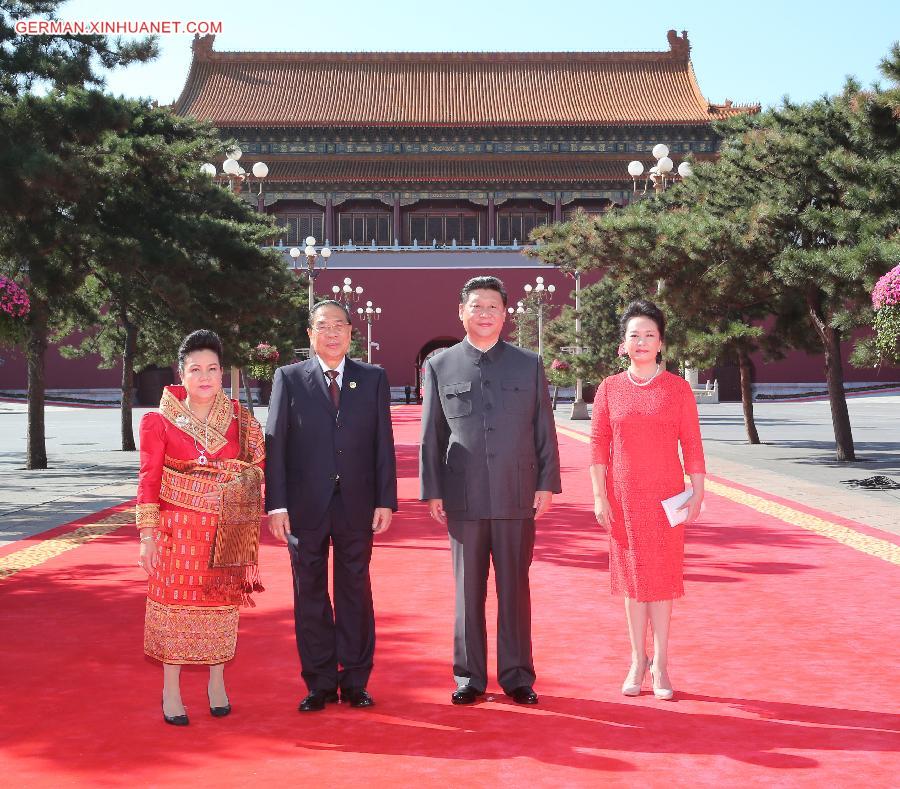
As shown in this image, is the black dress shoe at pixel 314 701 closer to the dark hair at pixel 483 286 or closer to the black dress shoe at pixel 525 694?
the black dress shoe at pixel 525 694

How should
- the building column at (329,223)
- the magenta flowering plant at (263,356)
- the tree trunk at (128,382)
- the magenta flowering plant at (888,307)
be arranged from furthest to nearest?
the building column at (329,223), the magenta flowering plant at (263,356), the tree trunk at (128,382), the magenta flowering plant at (888,307)

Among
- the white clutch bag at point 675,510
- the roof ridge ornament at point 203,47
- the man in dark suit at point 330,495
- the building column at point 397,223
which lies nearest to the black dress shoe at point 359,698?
the man in dark suit at point 330,495

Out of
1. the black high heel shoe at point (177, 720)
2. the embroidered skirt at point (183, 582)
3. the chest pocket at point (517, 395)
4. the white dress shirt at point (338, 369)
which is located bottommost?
the black high heel shoe at point (177, 720)

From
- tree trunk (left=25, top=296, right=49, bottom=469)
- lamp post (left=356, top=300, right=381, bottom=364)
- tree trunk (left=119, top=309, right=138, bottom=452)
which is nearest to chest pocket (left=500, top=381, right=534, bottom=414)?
tree trunk (left=25, top=296, right=49, bottom=469)

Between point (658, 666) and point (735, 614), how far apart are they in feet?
5.81

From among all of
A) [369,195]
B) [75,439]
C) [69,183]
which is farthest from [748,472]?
[369,195]

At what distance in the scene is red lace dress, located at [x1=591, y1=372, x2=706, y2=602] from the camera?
4.62 meters

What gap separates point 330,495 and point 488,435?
640 millimetres

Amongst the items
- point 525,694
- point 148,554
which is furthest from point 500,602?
point 148,554

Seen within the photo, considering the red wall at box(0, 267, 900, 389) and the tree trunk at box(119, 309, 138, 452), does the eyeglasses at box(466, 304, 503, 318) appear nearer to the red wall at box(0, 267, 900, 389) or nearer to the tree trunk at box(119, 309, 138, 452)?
the tree trunk at box(119, 309, 138, 452)

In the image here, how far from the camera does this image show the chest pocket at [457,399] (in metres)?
4.66

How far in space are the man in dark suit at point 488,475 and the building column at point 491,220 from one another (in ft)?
129

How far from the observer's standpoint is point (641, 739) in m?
4.07

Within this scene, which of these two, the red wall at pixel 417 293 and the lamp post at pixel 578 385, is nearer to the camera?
the lamp post at pixel 578 385
